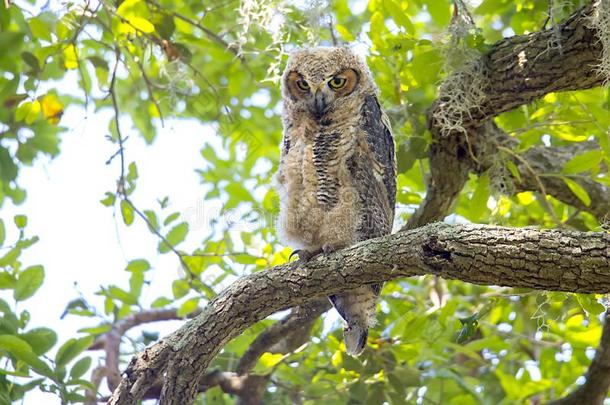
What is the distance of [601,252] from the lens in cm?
210

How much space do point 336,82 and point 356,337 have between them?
114cm

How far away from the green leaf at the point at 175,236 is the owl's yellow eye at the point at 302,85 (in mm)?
1014

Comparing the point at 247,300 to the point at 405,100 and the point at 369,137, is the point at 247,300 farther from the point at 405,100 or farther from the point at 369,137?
the point at 405,100

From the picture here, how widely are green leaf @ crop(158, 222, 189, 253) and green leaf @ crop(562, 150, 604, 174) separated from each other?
1.90 m

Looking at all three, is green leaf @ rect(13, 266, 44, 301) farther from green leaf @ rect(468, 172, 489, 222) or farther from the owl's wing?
→ green leaf @ rect(468, 172, 489, 222)

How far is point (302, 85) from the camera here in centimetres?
367

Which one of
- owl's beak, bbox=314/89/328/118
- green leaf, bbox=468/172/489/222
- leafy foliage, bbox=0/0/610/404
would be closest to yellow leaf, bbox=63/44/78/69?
leafy foliage, bbox=0/0/610/404

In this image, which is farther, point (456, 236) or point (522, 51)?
point (522, 51)

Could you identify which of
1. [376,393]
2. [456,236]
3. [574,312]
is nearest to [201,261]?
[376,393]

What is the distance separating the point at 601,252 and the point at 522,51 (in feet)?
4.62

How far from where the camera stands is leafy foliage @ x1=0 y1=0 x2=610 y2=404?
355 centimetres

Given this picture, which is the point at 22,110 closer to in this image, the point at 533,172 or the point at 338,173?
the point at 338,173

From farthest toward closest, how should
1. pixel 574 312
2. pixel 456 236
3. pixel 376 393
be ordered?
pixel 574 312 → pixel 376 393 → pixel 456 236

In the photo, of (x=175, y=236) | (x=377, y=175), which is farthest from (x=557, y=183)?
(x=175, y=236)
